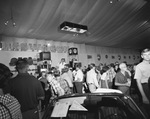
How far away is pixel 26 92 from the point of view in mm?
2107

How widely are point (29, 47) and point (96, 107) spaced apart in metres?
7.28

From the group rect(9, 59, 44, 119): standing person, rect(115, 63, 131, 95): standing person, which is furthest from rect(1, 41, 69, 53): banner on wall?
rect(115, 63, 131, 95): standing person

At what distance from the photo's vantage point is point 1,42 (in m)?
7.01

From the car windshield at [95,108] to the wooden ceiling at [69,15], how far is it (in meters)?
4.09


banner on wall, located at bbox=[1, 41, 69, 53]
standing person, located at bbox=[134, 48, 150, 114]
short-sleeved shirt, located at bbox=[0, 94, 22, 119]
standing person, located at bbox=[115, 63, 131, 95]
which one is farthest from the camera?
banner on wall, located at bbox=[1, 41, 69, 53]

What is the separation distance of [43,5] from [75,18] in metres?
1.68

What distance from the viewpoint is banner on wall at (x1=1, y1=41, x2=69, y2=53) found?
23.6ft

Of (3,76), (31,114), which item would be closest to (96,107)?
(3,76)

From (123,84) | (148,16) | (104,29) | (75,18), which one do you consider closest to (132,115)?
(123,84)

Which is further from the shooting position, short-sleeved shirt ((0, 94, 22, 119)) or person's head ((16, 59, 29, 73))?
person's head ((16, 59, 29, 73))

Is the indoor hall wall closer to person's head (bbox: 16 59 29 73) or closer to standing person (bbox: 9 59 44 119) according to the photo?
person's head (bbox: 16 59 29 73)

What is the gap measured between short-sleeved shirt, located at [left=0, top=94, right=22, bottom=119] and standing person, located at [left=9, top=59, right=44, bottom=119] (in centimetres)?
92

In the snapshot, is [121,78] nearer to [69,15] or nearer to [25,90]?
[25,90]

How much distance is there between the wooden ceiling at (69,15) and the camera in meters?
4.81
